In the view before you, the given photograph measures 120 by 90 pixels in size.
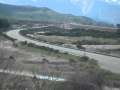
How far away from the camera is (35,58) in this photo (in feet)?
152

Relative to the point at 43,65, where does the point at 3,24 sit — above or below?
above

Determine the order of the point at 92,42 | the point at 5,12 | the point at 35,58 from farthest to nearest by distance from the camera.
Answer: the point at 5,12 < the point at 92,42 < the point at 35,58

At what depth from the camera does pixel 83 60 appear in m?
46.8

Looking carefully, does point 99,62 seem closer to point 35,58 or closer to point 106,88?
point 35,58

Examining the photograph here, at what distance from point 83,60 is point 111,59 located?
221 inches

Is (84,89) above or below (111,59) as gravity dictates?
above

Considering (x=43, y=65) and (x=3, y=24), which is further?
(x=3, y=24)

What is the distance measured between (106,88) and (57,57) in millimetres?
21619

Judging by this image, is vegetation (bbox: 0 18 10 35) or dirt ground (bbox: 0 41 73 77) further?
vegetation (bbox: 0 18 10 35)

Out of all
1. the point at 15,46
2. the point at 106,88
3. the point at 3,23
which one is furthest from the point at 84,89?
the point at 3,23

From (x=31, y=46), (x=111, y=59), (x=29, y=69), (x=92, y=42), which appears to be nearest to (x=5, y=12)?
(x=92, y=42)

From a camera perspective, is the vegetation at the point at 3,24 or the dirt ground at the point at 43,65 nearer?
the dirt ground at the point at 43,65

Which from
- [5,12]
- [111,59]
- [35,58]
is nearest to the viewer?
[35,58]

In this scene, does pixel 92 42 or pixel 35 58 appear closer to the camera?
pixel 35 58
